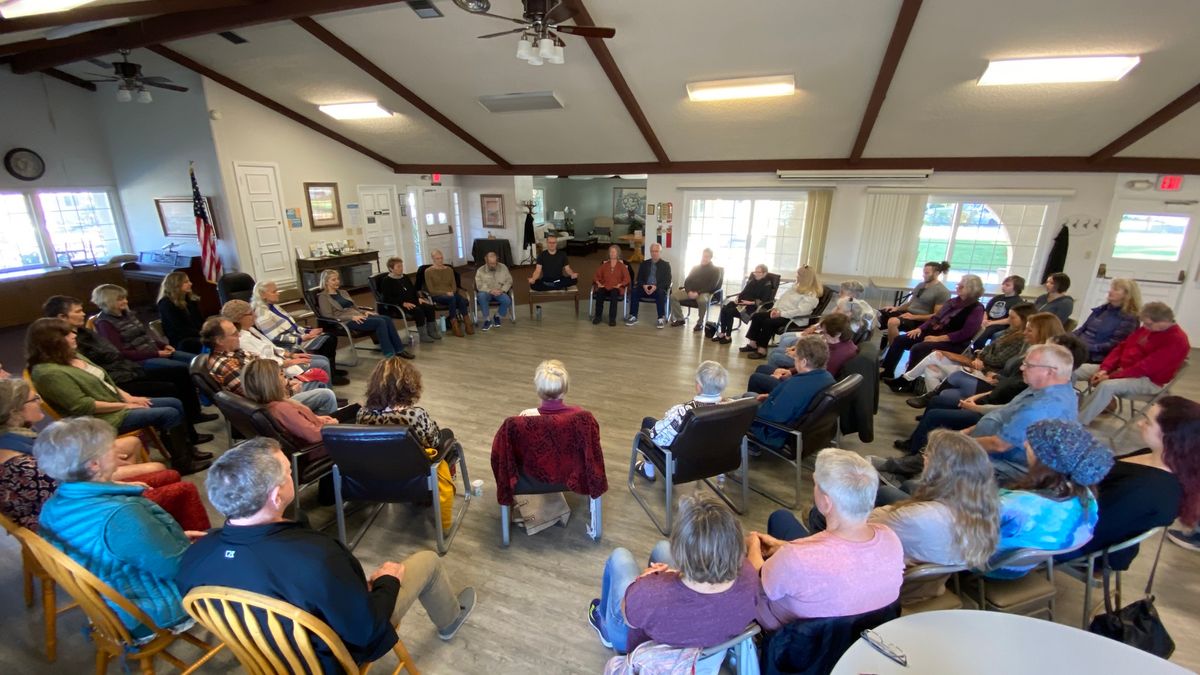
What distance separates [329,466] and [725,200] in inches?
276

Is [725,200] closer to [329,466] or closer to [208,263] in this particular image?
[329,466]

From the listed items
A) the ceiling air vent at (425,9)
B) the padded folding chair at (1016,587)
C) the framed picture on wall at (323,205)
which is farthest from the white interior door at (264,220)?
the padded folding chair at (1016,587)

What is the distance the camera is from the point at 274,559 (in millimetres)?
1283

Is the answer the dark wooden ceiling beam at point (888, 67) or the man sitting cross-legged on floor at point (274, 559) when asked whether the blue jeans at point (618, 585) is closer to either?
the man sitting cross-legged on floor at point (274, 559)

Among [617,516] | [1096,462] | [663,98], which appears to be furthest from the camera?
[663,98]

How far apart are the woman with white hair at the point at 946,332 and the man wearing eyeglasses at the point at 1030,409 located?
79.8 inches

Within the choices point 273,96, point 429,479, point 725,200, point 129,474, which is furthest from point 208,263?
point 725,200

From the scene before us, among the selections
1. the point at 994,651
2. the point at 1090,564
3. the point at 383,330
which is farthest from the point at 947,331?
the point at 383,330

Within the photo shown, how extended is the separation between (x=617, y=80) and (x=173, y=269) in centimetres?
687

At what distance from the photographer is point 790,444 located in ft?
9.21

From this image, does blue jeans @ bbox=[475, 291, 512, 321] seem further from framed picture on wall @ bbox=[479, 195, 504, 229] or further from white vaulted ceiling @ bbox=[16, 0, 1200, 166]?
framed picture on wall @ bbox=[479, 195, 504, 229]

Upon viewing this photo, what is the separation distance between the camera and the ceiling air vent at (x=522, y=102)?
19.7ft

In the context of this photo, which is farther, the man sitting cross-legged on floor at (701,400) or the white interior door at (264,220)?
the white interior door at (264,220)

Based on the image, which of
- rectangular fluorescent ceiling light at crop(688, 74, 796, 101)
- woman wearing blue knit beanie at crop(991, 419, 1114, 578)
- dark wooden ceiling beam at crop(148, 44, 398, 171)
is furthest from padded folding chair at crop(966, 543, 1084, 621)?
dark wooden ceiling beam at crop(148, 44, 398, 171)
